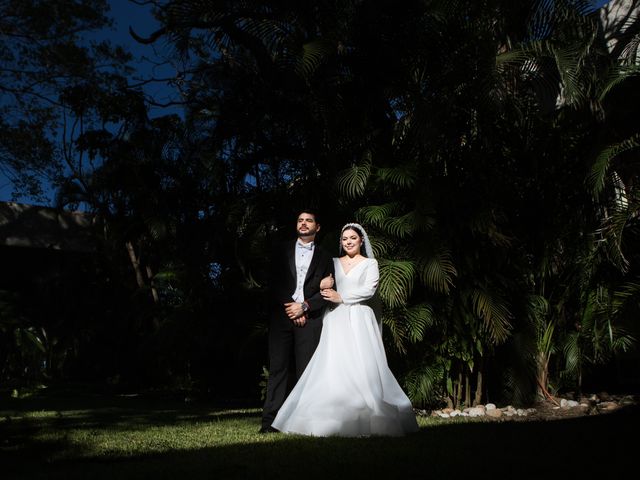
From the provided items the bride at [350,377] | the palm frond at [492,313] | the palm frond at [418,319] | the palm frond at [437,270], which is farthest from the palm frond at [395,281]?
the bride at [350,377]

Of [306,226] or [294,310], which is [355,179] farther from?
[294,310]

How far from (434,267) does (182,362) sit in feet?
24.4

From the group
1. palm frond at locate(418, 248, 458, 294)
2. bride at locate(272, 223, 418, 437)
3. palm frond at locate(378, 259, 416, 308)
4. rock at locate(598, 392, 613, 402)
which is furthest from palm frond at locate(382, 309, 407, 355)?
rock at locate(598, 392, 613, 402)

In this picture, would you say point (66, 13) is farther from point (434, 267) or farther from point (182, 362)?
point (434, 267)

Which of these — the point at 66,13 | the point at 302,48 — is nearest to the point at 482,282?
the point at 302,48

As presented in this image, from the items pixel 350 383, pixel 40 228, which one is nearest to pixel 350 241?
pixel 350 383

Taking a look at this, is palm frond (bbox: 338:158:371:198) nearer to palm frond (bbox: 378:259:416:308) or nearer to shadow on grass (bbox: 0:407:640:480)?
palm frond (bbox: 378:259:416:308)

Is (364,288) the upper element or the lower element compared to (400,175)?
lower

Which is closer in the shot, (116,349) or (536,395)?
(536,395)

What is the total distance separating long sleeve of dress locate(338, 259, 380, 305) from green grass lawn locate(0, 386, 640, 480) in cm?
123

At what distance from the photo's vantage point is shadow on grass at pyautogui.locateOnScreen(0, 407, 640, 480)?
154 inches

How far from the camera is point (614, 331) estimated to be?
7914 millimetres

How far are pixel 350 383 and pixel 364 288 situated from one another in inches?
32.7

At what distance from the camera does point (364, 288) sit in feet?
19.7
